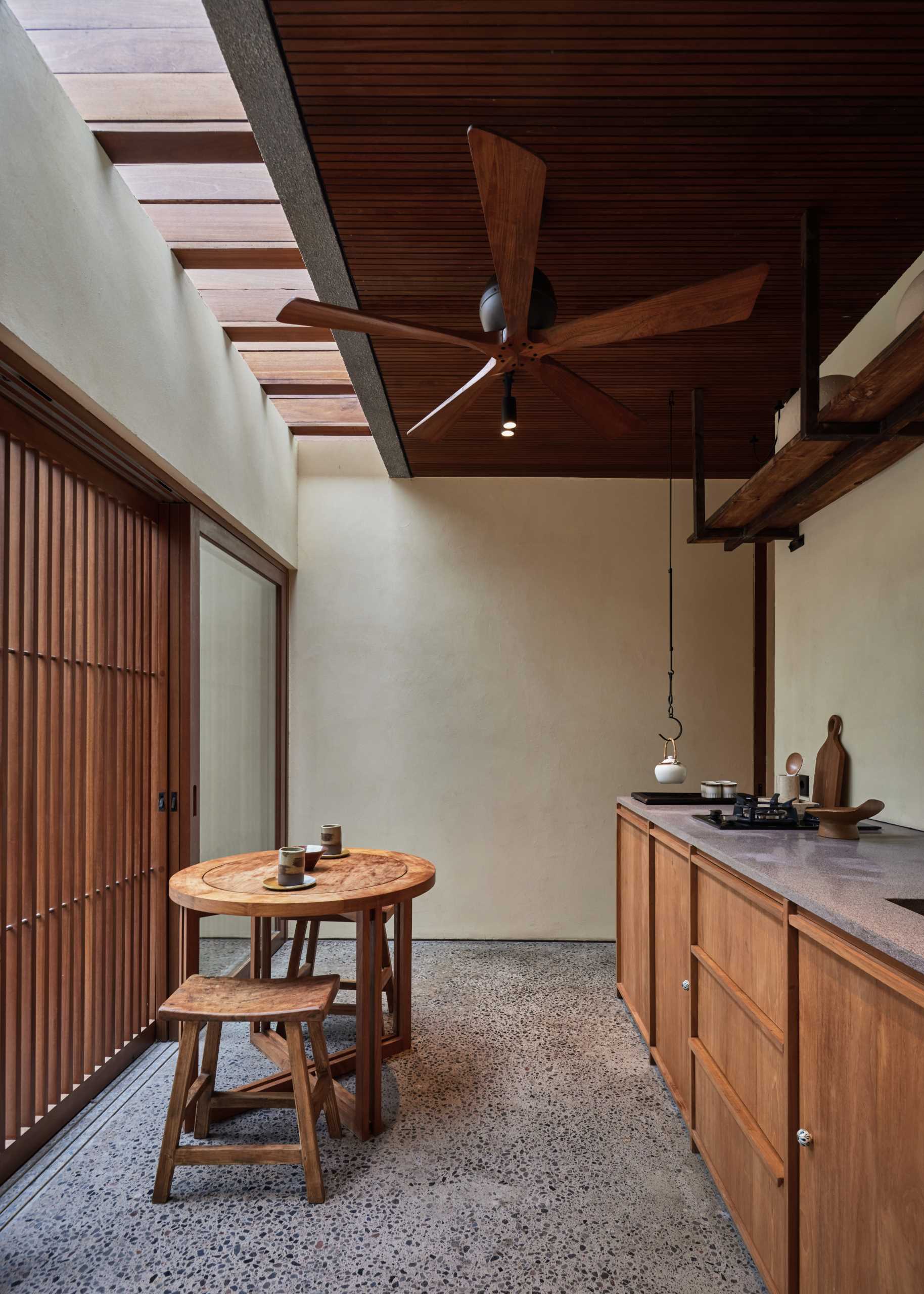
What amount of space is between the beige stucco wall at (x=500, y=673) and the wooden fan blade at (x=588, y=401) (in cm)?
205

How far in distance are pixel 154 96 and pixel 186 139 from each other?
15 cm

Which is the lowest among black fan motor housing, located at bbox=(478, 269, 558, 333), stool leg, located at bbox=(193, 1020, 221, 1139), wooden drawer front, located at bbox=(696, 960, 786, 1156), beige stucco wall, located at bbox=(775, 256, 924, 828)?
stool leg, located at bbox=(193, 1020, 221, 1139)

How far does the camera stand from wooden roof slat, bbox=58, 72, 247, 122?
218cm

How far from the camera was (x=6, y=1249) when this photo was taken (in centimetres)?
195

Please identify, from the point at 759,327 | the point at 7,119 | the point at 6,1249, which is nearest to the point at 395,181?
the point at 7,119

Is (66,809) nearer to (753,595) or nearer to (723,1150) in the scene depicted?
(723,1150)

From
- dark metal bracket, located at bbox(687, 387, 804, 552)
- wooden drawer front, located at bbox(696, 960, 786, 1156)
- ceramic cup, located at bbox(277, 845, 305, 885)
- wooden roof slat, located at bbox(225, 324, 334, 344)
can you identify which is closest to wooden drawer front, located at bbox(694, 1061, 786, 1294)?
wooden drawer front, located at bbox(696, 960, 786, 1156)

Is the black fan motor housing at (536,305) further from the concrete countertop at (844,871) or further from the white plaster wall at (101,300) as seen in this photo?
the concrete countertop at (844,871)

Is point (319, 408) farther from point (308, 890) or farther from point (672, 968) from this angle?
point (672, 968)

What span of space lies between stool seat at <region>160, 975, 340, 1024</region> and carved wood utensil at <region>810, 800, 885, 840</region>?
1.53 m

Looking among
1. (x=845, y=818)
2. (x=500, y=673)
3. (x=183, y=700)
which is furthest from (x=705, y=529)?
(x=183, y=700)

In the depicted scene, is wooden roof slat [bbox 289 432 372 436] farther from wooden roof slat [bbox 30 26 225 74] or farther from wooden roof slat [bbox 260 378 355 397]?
wooden roof slat [bbox 30 26 225 74]

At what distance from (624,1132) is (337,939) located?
255 cm

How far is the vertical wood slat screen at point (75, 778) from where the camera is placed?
7.45 feet
